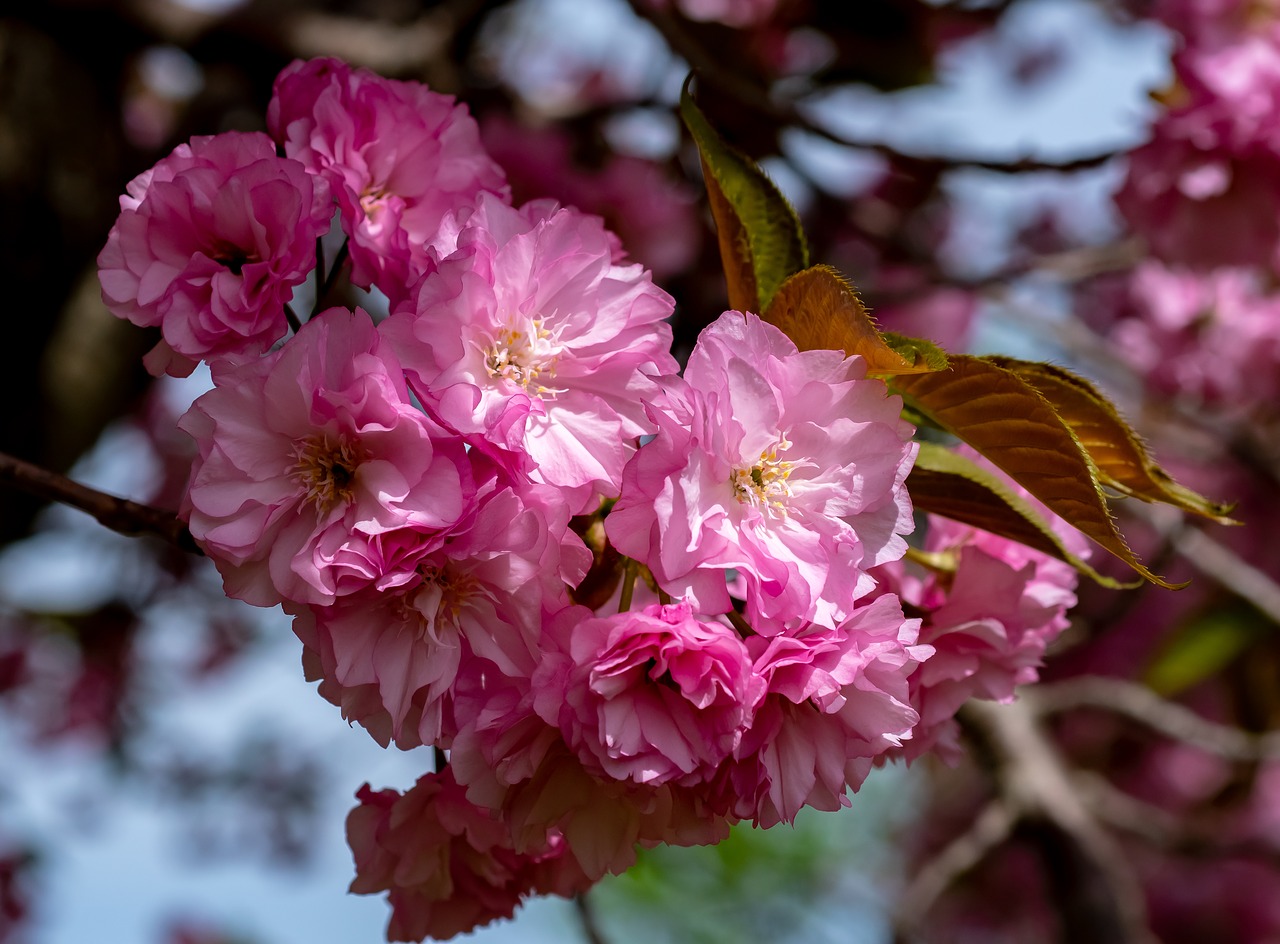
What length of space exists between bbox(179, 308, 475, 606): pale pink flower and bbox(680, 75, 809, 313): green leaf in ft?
0.83

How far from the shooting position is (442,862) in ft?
2.61

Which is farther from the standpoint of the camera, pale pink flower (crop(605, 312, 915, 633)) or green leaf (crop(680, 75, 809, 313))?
green leaf (crop(680, 75, 809, 313))

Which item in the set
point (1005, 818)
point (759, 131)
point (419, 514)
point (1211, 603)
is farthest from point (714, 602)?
point (1211, 603)

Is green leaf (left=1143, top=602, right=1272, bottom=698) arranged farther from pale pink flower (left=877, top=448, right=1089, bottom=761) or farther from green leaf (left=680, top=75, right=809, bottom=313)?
green leaf (left=680, top=75, right=809, bottom=313)

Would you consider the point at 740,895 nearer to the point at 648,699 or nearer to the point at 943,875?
the point at 943,875

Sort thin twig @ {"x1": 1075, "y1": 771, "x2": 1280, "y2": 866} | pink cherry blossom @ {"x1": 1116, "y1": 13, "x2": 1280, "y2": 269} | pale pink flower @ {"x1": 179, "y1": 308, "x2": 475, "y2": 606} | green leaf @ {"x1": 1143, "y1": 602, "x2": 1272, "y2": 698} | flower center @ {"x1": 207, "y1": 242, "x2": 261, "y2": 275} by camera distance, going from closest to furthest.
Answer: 1. pale pink flower @ {"x1": 179, "y1": 308, "x2": 475, "y2": 606}
2. flower center @ {"x1": 207, "y1": 242, "x2": 261, "y2": 275}
3. pink cherry blossom @ {"x1": 1116, "y1": 13, "x2": 1280, "y2": 269}
4. thin twig @ {"x1": 1075, "y1": 771, "x2": 1280, "y2": 866}
5. green leaf @ {"x1": 1143, "y1": 602, "x2": 1272, "y2": 698}

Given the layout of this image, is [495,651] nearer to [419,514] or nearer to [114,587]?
[419,514]

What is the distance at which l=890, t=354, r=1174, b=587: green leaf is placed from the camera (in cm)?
63

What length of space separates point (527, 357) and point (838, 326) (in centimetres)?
19

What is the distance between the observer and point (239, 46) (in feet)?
6.42

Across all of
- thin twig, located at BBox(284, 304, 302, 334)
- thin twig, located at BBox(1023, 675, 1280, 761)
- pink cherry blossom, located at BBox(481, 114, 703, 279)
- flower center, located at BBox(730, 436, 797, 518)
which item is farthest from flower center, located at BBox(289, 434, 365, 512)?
thin twig, located at BBox(1023, 675, 1280, 761)

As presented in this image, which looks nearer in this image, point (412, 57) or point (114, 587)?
point (412, 57)

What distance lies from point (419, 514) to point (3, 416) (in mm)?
1848

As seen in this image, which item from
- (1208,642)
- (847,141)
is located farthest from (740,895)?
(847,141)
